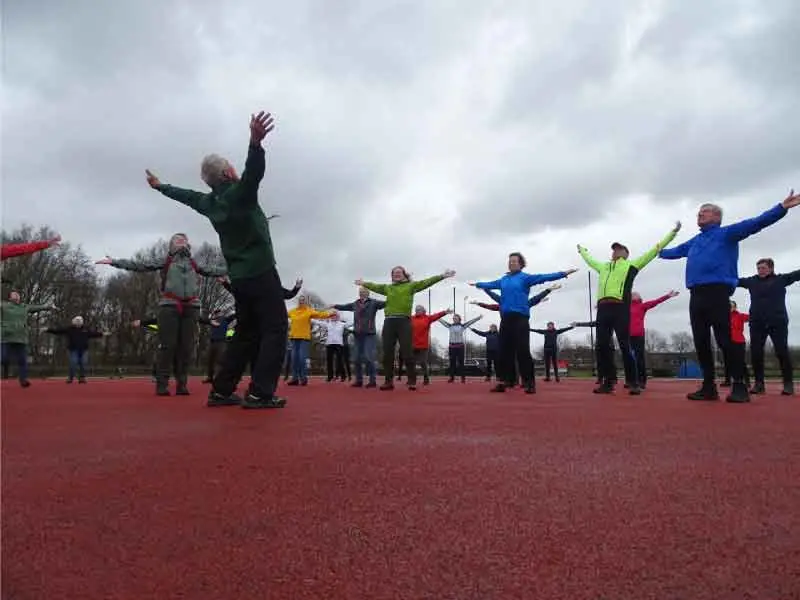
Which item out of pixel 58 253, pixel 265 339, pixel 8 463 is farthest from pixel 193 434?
pixel 58 253

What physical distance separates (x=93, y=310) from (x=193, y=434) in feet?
149

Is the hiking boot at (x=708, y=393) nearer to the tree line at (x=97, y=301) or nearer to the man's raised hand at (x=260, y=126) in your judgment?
the man's raised hand at (x=260, y=126)

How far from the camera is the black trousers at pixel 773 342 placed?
7996mm

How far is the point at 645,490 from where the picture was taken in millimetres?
2227

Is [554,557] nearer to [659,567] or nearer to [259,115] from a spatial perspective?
[659,567]

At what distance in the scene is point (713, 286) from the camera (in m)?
6.20

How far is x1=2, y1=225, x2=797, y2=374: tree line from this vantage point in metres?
39.4

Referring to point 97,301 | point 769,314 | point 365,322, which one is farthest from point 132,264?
point 97,301

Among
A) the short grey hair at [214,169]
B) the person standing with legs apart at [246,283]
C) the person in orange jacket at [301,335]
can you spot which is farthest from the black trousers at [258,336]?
the person in orange jacket at [301,335]

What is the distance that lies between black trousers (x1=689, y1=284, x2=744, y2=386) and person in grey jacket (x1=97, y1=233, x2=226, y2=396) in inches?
204

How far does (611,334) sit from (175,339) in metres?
5.51

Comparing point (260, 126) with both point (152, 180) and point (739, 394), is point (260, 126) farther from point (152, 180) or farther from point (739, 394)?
point (739, 394)

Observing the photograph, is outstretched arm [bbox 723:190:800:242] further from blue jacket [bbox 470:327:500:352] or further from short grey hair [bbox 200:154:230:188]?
blue jacket [bbox 470:327:500:352]

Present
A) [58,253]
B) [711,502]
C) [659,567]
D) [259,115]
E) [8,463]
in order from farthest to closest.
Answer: [58,253] → [259,115] → [8,463] → [711,502] → [659,567]
